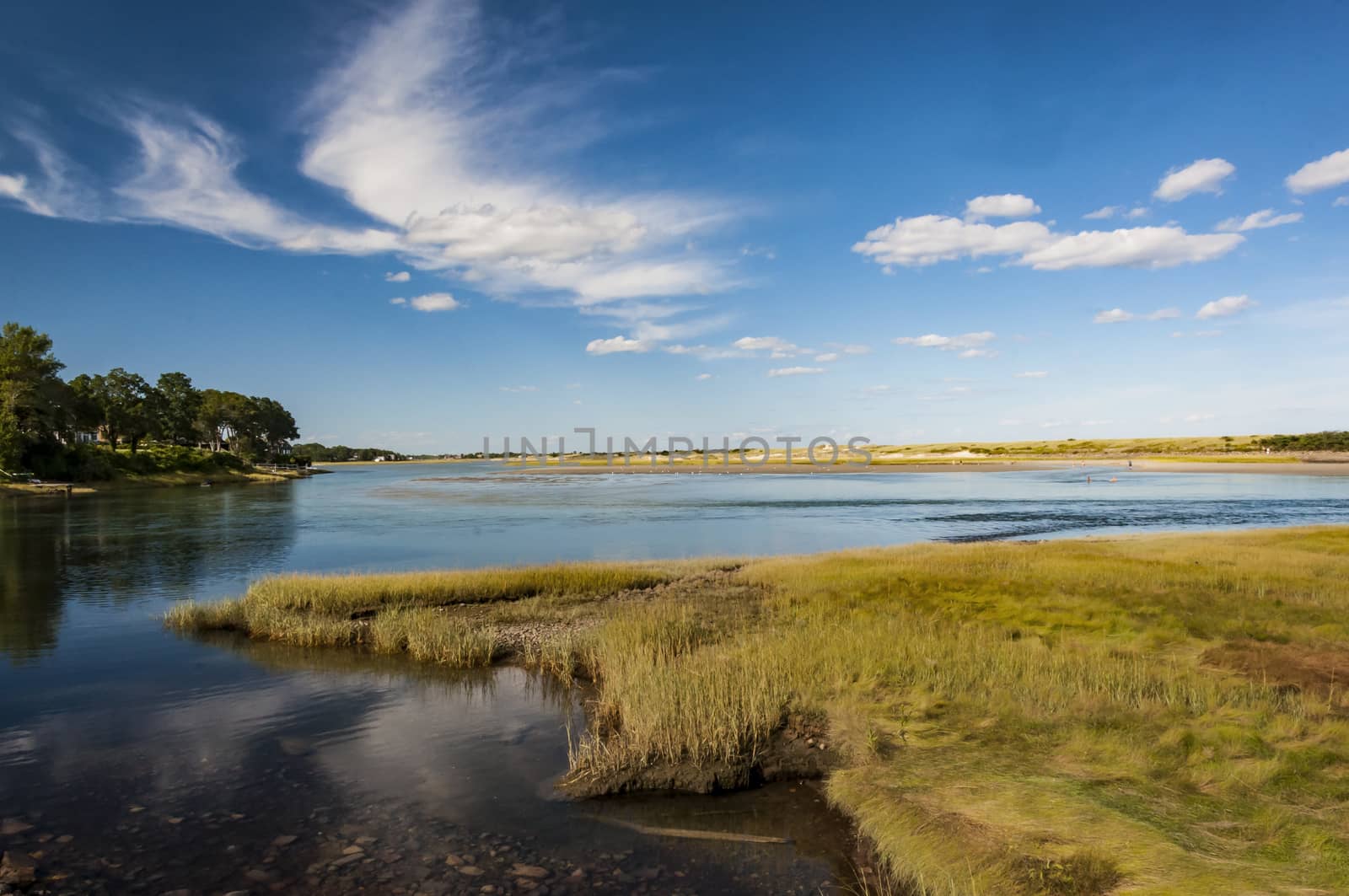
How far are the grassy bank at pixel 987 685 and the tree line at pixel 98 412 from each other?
92908 mm

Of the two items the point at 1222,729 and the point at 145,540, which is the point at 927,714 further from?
the point at 145,540

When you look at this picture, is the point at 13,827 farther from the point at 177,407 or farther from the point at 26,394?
the point at 177,407

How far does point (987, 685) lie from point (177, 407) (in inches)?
6959

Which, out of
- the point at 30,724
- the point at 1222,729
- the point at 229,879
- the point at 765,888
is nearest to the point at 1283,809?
the point at 1222,729

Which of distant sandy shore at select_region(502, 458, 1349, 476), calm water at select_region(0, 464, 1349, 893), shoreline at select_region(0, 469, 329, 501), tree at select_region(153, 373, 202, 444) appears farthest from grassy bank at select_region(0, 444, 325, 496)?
distant sandy shore at select_region(502, 458, 1349, 476)

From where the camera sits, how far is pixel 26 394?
88938mm

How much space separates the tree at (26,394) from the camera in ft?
280

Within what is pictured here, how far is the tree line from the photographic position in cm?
8994

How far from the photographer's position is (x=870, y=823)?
8.74 meters

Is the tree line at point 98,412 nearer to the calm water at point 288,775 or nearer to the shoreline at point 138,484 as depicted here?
the shoreline at point 138,484

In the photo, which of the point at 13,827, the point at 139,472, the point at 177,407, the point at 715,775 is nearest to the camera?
the point at 13,827

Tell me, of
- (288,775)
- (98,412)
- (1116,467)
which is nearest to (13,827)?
(288,775)

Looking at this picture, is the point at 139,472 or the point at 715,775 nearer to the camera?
the point at 715,775

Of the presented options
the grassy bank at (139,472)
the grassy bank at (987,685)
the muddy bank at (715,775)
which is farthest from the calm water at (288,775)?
the grassy bank at (139,472)
